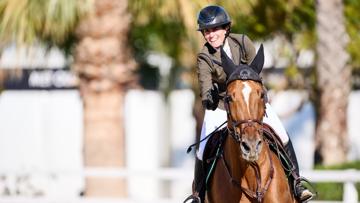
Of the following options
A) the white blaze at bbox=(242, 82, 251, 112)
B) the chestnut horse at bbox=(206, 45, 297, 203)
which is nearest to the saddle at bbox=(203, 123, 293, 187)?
the chestnut horse at bbox=(206, 45, 297, 203)

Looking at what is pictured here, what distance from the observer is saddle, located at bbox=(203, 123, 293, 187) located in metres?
9.12

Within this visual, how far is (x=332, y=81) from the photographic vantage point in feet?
62.6

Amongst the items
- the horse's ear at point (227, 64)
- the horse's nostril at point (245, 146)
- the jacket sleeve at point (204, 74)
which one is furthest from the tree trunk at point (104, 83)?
the horse's nostril at point (245, 146)

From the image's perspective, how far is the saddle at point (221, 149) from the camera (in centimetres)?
912

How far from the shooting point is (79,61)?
709 inches

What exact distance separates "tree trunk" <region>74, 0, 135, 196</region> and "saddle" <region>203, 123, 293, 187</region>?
848cm

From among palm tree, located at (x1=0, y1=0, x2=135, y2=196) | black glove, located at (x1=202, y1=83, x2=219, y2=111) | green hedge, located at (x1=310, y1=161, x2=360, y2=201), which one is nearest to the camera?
black glove, located at (x1=202, y1=83, x2=219, y2=111)

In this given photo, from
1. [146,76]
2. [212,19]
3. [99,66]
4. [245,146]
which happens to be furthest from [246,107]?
[146,76]

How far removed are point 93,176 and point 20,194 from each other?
2.98 metres

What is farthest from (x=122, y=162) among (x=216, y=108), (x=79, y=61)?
(x=216, y=108)

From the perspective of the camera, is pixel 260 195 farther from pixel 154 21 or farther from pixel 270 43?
pixel 270 43

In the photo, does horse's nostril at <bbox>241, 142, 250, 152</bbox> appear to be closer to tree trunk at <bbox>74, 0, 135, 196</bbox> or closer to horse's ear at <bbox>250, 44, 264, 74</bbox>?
horse's ear at <bbox>250, 44, 264, 74</bbox>

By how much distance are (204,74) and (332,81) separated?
10402mm

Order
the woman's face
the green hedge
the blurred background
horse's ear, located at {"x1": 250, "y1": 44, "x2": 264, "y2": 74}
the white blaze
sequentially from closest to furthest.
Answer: the white blaze
horse's ear, located at {"x1": 250, "y1": 44, "x2": 264, "y2": 74}
the woman's face
the green hedge
the blurred background
